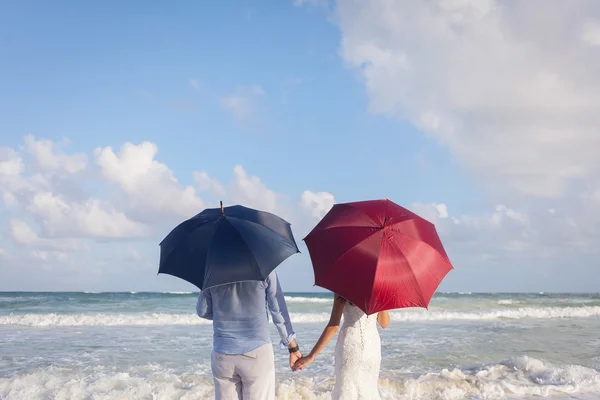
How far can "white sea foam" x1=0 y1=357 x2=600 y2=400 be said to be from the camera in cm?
744

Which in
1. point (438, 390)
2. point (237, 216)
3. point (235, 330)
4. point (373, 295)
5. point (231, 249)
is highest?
point (237, 216)

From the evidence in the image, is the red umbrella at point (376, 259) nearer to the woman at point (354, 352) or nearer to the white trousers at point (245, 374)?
the woman at point (354, 352)

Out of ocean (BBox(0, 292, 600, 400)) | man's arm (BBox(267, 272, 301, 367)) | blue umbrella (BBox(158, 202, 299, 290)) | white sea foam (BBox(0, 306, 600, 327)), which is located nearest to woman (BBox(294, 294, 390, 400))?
man's arm (BBox(267, 272, 301, 367))

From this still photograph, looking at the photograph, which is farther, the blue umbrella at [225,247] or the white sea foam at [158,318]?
the white sea foam at [158,318]

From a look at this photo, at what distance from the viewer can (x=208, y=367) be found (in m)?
9.49

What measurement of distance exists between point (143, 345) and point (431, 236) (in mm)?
10006

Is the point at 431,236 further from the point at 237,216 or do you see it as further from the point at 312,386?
the point at 312,386

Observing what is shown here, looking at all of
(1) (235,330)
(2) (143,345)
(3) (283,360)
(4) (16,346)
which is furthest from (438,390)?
(4) (16,346)

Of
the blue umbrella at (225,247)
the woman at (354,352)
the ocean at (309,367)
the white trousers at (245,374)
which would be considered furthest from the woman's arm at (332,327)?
the ocean at (309,367)

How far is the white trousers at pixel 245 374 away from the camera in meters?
4.02

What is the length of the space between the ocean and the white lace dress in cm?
337

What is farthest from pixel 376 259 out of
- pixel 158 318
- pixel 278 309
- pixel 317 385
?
pixel 158 318

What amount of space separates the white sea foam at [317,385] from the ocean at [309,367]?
0.02 m

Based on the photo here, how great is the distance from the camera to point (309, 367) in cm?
953
